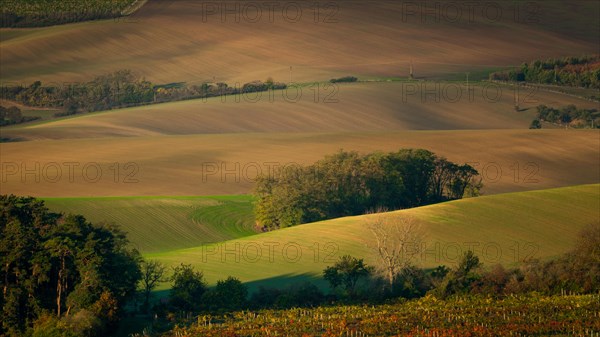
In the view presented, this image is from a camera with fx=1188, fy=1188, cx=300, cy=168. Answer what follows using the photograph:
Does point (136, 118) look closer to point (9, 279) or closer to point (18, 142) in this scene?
point (18, 142)

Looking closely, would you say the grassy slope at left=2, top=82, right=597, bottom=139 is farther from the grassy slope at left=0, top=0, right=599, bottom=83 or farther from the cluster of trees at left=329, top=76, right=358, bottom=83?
the grassy slope at left=0, top=0, right=599, bottom=83

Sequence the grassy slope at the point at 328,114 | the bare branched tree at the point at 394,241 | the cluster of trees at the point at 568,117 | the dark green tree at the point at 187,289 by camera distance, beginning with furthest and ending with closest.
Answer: the cluster of trees at the point at 568,117, the grassy slope at the point at 328,114, the bare branched tree at the point at 394,241, the dark green tree at the point at 187,289

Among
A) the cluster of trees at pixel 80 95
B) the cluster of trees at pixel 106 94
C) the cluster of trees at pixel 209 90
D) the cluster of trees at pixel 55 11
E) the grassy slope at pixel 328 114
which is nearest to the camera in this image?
the grassy slope at pixel 328 114

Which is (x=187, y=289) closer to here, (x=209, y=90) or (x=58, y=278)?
(x=58, y=278)

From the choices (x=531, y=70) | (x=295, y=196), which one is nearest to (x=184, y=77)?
(x=531, y=70)

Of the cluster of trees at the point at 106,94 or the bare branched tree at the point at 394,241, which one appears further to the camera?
the cluster of trees at the point at 106,94

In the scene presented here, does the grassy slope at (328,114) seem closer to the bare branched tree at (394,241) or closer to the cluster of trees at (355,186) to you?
the cluster of trees at (355,186)

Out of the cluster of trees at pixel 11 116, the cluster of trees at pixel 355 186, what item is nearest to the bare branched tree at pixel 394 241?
the cluster of trees at pixel 355 186

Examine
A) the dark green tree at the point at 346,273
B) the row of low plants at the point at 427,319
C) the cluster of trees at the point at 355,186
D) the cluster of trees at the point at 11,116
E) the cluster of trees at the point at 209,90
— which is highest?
the row of low plants at the point at 427,319

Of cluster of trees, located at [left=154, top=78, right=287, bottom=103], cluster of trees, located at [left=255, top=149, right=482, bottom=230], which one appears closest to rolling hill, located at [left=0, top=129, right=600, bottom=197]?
cluster of trees, located at [left=255, top=149, right=482, bottom=230]
